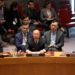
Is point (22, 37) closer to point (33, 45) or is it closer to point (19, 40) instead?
point (19, 40)

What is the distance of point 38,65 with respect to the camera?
166 inches

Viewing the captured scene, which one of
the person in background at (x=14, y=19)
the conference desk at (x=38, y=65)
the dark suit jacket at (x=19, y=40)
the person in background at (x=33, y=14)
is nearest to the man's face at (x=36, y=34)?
the dark suit jacket at (x=19, y=40)

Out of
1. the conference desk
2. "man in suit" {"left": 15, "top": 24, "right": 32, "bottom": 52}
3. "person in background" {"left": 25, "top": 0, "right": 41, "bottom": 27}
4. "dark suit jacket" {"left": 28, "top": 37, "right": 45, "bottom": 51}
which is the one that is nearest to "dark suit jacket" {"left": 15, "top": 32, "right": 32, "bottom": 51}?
"man in suit" {"left": 15, "top": 24, "right": 32, "bottom": 52}

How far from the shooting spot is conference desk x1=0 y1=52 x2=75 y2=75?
13.7ft

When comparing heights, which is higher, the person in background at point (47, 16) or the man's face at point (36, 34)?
the person in background at point (47, 16)

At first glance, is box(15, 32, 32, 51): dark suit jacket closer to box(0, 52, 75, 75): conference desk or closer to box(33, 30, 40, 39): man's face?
box(33, 30, 40, 39): man's face

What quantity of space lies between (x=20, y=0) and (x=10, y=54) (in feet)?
18.5

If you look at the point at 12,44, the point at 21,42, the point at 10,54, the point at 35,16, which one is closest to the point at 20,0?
the point at 35,16

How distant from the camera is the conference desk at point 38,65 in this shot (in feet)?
13.7

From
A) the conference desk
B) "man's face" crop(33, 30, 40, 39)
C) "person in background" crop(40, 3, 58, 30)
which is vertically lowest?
the conference desk

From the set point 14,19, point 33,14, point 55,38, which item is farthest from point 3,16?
point 55,38

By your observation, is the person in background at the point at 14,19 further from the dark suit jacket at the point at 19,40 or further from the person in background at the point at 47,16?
the dark suit jacket at the point at 19,40

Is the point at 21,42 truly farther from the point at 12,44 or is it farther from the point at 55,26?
the point at 12,44

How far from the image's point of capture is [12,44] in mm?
8023
